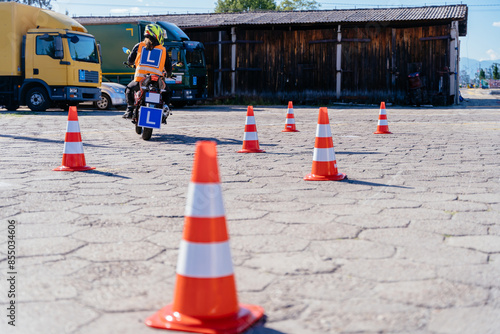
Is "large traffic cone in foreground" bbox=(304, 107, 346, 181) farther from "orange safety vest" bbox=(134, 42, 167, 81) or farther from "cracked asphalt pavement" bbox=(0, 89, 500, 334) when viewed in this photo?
"orange safety vest" bbox=(134, 42, 167, 81)

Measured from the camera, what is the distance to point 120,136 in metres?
10.4

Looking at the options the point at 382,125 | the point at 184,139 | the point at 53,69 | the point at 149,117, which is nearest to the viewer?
the point at 149,117

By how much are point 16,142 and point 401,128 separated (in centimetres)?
758

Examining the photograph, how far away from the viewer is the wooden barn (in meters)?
24.6

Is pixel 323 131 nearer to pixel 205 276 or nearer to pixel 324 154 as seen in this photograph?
pixel 324 154

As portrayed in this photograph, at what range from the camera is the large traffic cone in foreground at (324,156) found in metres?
5.73

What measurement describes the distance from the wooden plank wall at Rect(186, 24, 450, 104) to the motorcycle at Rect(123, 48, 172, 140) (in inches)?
668

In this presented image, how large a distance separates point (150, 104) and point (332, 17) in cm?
1846

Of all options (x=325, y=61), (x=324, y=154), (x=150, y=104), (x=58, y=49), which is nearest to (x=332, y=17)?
(x=325, y=61)

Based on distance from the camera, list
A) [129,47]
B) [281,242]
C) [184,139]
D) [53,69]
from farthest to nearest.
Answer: [129,47] → [53,69] → [184,139] → [281,242]

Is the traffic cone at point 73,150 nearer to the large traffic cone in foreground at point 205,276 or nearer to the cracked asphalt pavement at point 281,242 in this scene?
the cracked asphalt pavement at point 281,242

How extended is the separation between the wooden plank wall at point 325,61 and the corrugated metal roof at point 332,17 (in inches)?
16.6

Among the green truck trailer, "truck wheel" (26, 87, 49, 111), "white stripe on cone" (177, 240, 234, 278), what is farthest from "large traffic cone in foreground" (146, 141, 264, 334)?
the green truck trailer

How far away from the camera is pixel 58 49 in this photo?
690 inches
